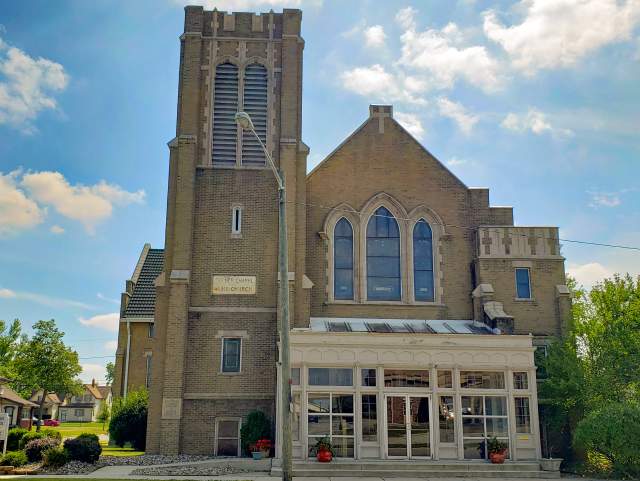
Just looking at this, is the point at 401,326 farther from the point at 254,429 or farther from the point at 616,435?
the point at 616,435

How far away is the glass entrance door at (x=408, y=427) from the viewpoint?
21.0m

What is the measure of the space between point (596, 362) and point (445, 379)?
5551mm

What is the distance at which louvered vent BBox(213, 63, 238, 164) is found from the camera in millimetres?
25797

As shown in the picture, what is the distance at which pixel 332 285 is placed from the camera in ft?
84.1

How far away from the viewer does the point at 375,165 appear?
2686 centimetres

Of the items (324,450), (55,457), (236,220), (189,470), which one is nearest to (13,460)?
(55,457)

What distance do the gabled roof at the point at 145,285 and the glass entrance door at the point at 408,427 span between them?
60.4ft

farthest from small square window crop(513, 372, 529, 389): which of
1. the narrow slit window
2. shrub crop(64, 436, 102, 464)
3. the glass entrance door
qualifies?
shrub crop(64, 436, 102, 464)

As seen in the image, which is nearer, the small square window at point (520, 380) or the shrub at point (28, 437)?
the small square window at point (520, 380)

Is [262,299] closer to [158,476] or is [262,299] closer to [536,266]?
[158,476]

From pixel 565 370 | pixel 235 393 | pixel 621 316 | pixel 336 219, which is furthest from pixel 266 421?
pixel 621 316

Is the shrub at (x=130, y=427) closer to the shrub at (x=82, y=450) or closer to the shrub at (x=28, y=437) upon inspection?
the shrub at (x=28, y=437)

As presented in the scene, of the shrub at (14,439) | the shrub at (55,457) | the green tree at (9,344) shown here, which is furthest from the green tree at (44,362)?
the shrub at (55,457)

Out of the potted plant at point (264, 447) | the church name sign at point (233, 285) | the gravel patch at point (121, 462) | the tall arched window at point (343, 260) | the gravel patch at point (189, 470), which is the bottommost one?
the gravel patch at point (189, 470)
